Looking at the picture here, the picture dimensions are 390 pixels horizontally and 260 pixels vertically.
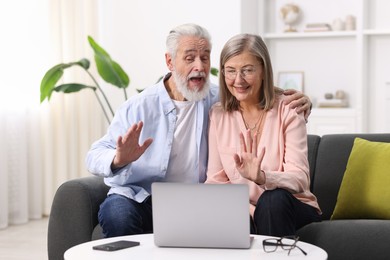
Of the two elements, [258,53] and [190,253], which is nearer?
[190,253]

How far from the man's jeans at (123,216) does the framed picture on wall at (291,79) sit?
11.3 ft

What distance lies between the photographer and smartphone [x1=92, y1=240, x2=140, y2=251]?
8.34 ft

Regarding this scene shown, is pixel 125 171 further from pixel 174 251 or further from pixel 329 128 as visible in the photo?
pixel 329 128

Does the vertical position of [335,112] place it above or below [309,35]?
below

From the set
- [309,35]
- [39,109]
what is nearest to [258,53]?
[39,109]

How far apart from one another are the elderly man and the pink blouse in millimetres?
64

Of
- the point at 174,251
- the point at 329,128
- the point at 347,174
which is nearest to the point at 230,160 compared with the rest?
the point at 347,174

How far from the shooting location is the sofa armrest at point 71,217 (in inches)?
130

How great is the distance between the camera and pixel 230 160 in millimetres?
3262

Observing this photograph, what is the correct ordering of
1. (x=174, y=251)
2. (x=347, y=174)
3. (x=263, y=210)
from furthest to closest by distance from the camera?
(x=347, y=174) → (x=263, y=210) → (x=174, y=251)

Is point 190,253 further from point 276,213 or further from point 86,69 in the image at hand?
point 86,69

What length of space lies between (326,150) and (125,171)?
1.00 metres

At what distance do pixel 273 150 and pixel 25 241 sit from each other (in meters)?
2.48

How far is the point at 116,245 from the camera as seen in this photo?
8.44 feet
